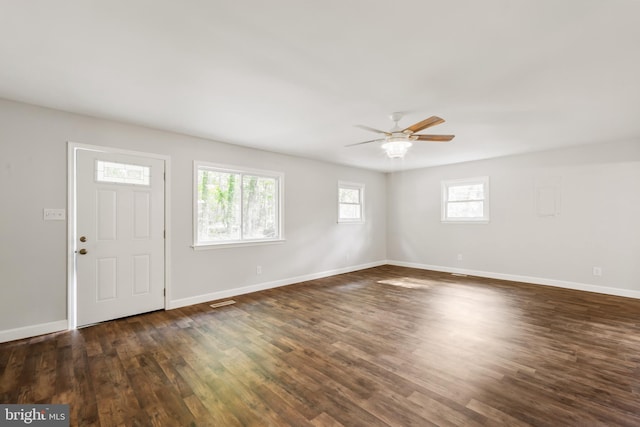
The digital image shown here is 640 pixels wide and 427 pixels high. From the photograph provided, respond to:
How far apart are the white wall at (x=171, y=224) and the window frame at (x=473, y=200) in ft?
6.58

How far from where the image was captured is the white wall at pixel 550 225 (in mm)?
4605

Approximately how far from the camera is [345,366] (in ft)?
8.07

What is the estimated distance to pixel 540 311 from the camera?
12.6 ft

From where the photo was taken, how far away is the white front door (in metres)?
3.41

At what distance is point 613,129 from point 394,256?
4877 millimetres

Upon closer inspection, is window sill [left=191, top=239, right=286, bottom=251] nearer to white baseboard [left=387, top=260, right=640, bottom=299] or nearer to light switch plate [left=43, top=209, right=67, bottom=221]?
light switch plate [left=43, top=209, right=67, bottom=221]

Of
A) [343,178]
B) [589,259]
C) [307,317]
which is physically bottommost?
[307,317]

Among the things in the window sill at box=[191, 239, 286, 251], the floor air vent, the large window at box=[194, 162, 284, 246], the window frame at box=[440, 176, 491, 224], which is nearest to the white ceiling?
the large window at box=[194, 162, 284, 246]

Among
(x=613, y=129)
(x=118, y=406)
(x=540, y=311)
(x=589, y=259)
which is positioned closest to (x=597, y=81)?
(x=613, y=129)

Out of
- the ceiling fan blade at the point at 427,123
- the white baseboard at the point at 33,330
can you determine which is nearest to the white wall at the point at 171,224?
the white baseboard at the point at 33,330

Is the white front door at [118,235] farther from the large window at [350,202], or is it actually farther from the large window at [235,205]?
the large window at [350,202]

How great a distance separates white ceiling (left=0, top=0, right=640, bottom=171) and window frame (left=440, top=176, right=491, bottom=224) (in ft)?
7.66

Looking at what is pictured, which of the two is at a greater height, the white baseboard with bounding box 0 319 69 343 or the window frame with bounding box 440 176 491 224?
the window frame with bounding box 440 176 491 224

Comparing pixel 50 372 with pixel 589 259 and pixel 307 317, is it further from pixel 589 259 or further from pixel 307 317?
pixel 589 259
